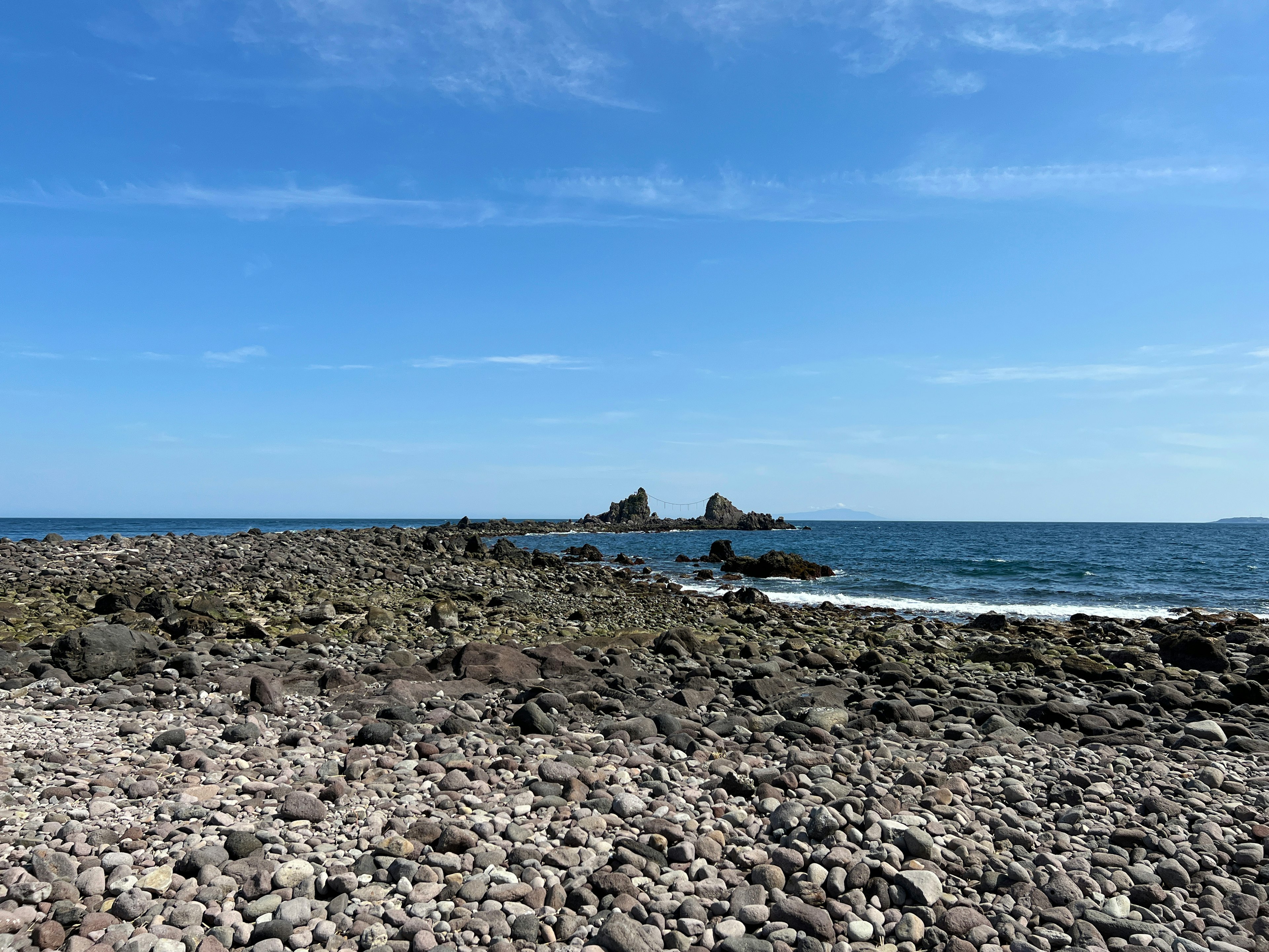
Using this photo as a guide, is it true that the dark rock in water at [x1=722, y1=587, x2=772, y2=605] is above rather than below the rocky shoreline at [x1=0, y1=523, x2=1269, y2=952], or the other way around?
below

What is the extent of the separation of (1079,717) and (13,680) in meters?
13.4

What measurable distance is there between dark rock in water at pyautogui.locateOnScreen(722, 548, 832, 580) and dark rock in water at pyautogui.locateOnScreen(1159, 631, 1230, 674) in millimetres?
21782

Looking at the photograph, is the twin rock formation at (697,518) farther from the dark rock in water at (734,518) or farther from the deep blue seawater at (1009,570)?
the deep blue seawater at (1009,570)

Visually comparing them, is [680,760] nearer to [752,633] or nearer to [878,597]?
[752,633]

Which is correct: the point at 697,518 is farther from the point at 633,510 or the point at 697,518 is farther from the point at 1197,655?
the point at 1197,655

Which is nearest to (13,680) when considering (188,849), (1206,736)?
(188,849)

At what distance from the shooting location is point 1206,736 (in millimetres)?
8914

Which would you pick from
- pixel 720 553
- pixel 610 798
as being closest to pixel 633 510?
pixel 720 553

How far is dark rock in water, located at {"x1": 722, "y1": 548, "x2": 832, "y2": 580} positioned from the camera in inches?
1480

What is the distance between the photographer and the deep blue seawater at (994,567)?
27.2 m

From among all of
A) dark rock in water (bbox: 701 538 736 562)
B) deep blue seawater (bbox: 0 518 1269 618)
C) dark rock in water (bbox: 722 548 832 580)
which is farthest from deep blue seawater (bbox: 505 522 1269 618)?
dark rock in water (bbox: 701 538 736 562)

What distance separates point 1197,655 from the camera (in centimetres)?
1457

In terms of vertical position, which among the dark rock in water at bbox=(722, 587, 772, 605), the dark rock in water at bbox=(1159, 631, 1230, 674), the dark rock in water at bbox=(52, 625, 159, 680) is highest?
the dark rock in water at bbox=(52, 625, 159, 680)

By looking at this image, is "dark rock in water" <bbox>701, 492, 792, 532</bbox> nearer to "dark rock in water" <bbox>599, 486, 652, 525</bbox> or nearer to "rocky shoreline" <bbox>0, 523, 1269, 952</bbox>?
"dark rock in water" <bbox>599, 486, 652, 525</bbox>
